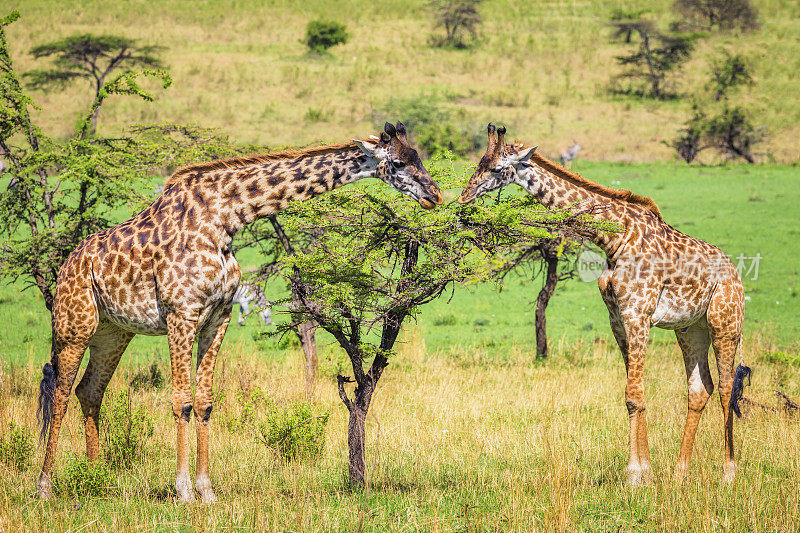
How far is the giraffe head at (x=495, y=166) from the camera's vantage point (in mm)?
7441

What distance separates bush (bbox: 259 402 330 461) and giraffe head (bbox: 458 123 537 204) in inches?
124

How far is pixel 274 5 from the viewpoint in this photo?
62.5m

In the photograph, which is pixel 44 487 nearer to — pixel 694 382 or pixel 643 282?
pixel 643 282

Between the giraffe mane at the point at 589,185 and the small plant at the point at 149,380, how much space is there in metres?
7.05

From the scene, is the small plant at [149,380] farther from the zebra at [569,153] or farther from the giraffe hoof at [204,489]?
the zebra at [569,153]

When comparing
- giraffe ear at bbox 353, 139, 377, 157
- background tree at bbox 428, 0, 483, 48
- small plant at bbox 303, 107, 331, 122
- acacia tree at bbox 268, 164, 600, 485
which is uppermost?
background tree at bbox 428, 0, 483, 48

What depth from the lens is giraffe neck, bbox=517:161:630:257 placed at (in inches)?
313

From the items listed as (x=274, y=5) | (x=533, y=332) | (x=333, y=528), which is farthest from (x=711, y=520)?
(x=274, y=5)

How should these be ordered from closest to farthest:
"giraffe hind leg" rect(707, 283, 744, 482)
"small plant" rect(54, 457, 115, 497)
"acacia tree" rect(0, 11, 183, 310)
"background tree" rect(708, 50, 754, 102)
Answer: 1. "small plant" rect(54, 457, 115, 497)
2. "giraffe hind leg" rect(707, 283, 744, 482)
3. "acacia tree" rect(0, 11, 183, 310)
4. "background tree" rect(708, 50, 754, 102)

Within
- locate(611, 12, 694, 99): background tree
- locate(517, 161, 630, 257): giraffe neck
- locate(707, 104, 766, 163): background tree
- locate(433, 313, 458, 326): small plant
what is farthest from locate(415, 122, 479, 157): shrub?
locate(517, 161, 630, 257): giraffe neck

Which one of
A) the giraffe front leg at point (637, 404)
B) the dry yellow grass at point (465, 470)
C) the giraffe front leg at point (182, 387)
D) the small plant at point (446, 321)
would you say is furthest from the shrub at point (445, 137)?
the giraffe front leg at point (182, 387)

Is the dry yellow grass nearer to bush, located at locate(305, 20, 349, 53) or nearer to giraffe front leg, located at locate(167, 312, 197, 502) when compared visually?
giraffe front leg, located at locate(167, 312, 197, 502)

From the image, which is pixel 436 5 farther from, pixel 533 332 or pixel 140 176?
pixel 140 176

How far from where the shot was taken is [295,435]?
8828mm
